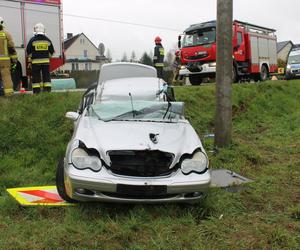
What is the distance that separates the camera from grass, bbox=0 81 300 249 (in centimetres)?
425

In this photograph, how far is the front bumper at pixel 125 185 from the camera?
4521 millimetres

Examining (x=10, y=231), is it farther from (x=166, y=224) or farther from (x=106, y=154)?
(x=166, y=224)

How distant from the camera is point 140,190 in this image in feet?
14.9

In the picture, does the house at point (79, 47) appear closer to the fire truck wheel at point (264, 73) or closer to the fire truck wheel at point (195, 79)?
the fire truck wheel at point (264, 73)

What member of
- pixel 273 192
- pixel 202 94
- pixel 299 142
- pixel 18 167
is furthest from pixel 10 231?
pixel 202 94

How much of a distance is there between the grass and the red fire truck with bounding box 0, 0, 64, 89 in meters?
3.58

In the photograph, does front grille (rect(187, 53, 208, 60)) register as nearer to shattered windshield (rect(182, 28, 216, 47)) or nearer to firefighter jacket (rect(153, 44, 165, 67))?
shattered windshield (rect(182, 28, 216, 47))

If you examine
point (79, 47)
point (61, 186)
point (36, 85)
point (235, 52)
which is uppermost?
point (79, 47)

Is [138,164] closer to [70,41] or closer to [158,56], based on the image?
[158,56]

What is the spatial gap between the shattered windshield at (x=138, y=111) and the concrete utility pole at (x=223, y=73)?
2139mm

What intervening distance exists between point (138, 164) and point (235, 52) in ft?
47.6

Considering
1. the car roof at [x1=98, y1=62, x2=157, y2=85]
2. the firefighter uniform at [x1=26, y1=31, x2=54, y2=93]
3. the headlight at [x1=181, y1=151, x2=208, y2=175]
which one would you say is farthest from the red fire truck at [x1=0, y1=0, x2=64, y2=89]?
the headlight at [x1=181, y1=151, x2=208, y2=175]

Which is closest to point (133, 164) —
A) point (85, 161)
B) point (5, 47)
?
point (85, 161)

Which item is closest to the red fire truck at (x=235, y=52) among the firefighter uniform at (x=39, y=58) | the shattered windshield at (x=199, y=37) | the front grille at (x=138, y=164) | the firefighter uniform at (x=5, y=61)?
the shattered windshield at (x=199, y=37)
